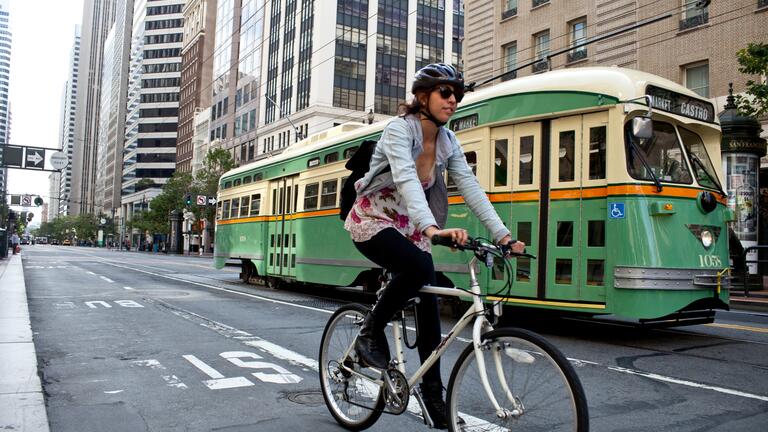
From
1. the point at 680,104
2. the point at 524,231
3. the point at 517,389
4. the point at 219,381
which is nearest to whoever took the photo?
the point at 517,389

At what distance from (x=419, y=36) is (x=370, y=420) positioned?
67.3m

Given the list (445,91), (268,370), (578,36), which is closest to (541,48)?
(578,36)

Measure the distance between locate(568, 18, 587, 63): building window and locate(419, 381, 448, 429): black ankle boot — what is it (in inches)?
970

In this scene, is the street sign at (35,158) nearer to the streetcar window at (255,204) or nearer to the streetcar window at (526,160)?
the streetcar window at (255,204)

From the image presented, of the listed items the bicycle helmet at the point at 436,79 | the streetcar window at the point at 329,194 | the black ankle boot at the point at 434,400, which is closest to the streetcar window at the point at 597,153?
the bicycle helmet at the point at 436,79

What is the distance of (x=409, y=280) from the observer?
3387 mm

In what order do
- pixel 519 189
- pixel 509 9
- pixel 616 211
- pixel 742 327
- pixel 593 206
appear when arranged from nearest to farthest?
pixel 616 211
pixel 593 206
pixel 519 189
pixel 742 327
pixel 509 9

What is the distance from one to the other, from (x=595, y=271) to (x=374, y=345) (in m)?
4.74

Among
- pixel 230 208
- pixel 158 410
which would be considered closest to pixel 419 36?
pixel 230 208

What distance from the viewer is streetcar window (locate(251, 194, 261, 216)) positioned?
16878 millimetres

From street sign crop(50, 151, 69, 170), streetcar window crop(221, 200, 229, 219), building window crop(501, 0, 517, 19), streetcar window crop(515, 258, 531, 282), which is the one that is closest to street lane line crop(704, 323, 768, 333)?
streetcar window crop(515, 258, 531, 282)

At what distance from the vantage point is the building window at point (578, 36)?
25.8m

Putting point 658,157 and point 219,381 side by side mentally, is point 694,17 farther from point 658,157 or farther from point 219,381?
point 219,381

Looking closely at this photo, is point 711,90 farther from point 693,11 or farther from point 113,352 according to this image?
point 113,352
